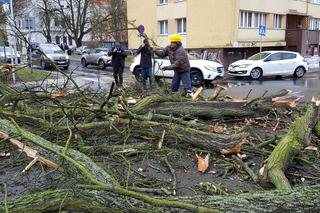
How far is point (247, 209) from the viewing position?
2.86 m

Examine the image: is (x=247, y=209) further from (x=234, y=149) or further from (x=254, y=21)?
(x=254, y=21)

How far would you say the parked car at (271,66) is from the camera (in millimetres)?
19094

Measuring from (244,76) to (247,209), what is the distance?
17.3 m

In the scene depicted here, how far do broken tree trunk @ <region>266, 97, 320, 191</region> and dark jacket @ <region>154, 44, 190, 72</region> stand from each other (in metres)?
4.80

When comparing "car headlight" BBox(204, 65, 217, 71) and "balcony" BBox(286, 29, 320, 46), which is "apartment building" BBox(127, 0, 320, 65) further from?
"car headlight" BBox(204, 65, 217, 71)

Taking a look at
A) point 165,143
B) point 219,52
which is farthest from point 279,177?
point 219,52

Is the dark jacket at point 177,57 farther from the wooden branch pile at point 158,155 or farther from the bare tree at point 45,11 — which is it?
the bare tree at point 45,11

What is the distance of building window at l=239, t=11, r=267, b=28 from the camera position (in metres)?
26.0

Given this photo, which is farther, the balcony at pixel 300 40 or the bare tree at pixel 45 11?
the bare tree at pixel 45 11

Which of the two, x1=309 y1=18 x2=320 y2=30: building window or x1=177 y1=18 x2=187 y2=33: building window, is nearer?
x1=177 y1=18 x2=187 y2=33: building window

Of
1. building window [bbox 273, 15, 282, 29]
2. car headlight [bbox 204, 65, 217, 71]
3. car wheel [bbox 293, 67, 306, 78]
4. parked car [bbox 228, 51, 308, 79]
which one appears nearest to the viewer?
car headlight [bbox 204, 65, 217, 71]

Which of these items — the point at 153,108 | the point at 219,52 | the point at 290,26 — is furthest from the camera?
the point at 290,26

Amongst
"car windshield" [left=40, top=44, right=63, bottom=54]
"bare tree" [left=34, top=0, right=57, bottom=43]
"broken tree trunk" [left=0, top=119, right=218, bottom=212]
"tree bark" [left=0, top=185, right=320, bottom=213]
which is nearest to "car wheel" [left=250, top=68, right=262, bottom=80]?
"car windshield" [left=40, top=44, right=63, bottom=54]

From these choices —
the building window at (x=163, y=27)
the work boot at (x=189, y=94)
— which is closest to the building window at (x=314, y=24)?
the building window at (x=163, y=27)
